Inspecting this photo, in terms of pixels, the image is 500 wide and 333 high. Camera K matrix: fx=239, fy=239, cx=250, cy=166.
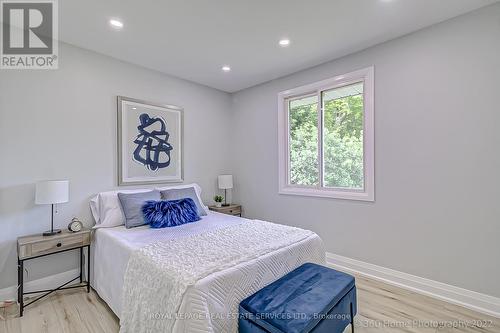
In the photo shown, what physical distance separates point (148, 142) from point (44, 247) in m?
1.60

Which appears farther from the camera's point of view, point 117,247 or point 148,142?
point 148,142

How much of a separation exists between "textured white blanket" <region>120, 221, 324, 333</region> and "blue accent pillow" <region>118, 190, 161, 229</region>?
73 cm

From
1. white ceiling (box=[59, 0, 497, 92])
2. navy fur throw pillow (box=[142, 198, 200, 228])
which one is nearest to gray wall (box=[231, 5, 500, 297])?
white ceiling (box=[59, 0, 497, 92])

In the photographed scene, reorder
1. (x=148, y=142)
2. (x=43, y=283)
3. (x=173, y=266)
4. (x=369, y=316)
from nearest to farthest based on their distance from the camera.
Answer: (x=173, y=266) → (x=369, y=316) → (x=43, y=283) → (x=148, y=142)

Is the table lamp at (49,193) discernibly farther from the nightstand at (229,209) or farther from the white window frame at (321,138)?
the white window frame at (321,138)

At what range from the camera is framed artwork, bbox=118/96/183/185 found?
10.1 feet

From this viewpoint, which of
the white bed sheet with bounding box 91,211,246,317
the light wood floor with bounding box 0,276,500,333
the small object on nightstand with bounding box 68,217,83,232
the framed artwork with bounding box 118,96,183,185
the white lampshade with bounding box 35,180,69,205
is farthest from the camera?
the framed artwork with bounding box 118,96,183,185

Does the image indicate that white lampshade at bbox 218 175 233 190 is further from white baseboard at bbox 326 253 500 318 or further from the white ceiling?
white baseboard at bbox 326 253 500 318

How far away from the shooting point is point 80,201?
2748 mm

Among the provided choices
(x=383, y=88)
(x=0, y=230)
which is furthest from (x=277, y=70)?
(x=0, y=230)

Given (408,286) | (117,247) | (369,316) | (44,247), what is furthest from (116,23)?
(408,286)

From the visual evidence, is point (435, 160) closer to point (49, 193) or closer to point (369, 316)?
point (369, 316)

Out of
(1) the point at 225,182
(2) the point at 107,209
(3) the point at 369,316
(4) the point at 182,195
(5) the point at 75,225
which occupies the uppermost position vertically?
(1) the point at 225,182

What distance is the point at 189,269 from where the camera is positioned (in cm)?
156
